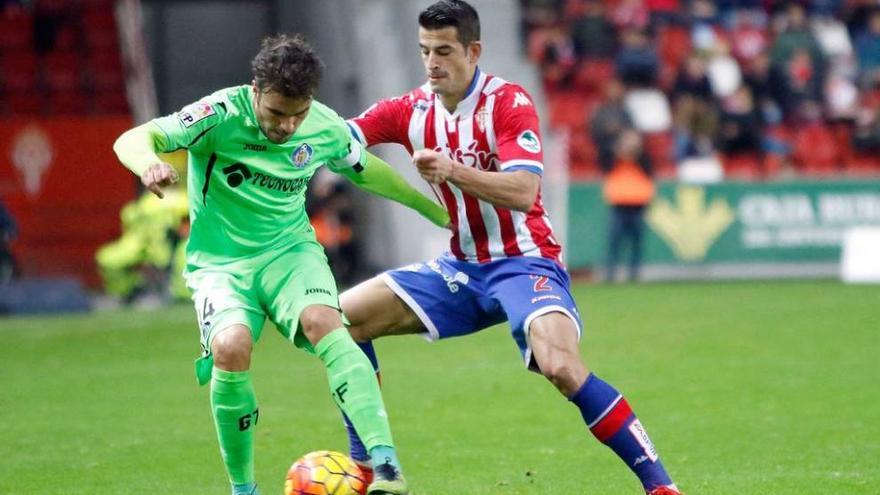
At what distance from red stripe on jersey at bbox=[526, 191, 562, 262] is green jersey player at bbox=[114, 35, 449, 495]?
85cm

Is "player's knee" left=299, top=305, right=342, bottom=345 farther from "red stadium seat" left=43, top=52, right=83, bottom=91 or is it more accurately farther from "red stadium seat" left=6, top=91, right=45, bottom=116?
"red stadium seat" left=43, top=52, right=83, bottom=91

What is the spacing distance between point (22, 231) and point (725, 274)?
31.6ft

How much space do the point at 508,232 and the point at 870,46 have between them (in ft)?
64.6

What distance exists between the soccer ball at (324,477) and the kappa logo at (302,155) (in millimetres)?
1320

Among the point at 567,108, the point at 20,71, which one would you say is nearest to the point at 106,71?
the point at 20,71

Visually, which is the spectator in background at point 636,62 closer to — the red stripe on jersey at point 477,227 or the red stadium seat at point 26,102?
the red stadium seat at point 26,102

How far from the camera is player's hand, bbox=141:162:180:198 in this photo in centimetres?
623

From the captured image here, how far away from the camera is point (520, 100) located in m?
7.32

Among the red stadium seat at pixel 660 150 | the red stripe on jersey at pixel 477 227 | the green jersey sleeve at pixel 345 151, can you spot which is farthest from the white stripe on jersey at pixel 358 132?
the red stadium seat at pixel 660 150

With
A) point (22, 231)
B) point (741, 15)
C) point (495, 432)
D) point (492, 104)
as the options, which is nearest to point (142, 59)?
point (22, 231)

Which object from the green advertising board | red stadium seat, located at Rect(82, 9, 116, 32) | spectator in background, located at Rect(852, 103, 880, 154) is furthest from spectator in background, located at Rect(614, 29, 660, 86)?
red stadium seat, located at Rect(82, 9, 116, 32)

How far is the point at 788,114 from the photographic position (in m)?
24.1

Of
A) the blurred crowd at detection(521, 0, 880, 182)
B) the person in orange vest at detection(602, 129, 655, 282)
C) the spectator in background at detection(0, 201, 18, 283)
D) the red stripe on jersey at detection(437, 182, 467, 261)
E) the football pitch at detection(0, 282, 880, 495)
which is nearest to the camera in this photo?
the red stripe on jersey at detection(437, 182, 467, 261)

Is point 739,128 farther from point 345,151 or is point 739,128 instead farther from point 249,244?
point 249,244
